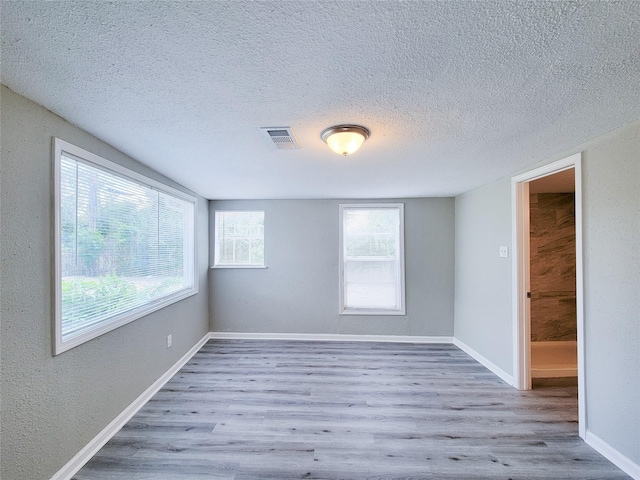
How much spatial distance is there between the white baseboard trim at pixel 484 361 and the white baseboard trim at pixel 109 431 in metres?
3.67

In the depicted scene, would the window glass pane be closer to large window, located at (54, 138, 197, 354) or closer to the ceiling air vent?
large window, located at (54, 138, 197, 354)

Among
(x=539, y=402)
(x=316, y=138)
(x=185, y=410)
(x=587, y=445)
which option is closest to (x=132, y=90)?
(x=316, y=138)

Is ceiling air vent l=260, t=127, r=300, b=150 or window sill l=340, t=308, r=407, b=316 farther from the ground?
ceiling air vent l=260, t=127, r=300, b=150

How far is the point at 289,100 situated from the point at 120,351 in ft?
7.72

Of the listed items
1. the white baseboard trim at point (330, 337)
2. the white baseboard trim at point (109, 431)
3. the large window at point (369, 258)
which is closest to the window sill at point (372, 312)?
the large window at point (369, 258)

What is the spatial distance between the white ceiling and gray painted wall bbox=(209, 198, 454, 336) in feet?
6.78

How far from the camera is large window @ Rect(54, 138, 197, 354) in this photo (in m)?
1.69

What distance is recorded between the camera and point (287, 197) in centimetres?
400

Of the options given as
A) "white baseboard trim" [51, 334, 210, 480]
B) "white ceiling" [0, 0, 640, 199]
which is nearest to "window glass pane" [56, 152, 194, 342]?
"white ceiling" [0, 0, 640, 199]

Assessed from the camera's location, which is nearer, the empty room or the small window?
Answer: the empty room

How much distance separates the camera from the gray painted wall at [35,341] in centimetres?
134

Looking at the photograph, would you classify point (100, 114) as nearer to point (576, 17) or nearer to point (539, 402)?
point (576, 17)

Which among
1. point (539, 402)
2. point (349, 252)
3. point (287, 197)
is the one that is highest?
point (287, 197)

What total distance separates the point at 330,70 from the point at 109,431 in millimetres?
2894
